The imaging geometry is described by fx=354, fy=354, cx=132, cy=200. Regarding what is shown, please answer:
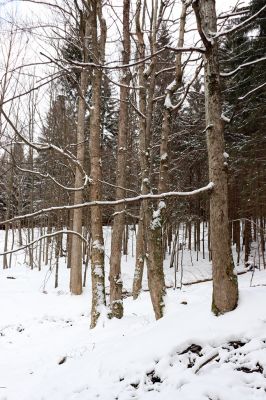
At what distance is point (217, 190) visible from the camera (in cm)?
398

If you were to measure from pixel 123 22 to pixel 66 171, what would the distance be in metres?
9.02

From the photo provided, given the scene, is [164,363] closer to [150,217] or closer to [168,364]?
[168,364]

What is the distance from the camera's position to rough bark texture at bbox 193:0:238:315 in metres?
3.93

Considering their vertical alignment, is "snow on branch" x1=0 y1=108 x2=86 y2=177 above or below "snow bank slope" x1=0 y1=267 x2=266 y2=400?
above

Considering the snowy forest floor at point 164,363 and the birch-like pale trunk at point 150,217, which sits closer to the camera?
the snowy forest floor at point 164,363

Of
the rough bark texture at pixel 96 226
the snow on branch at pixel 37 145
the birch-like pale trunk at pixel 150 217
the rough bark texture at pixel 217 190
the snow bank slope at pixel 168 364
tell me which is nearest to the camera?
the snow bank slope at pixel 168 364

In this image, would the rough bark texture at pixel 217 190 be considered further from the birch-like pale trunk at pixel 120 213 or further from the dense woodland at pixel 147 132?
the birch-like pale trunk at pixel 120 213

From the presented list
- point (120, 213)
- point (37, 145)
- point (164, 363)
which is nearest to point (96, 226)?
point (120, 213)

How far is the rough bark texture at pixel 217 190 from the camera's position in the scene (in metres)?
3.93

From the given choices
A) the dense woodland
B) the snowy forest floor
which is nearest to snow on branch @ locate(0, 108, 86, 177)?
the dense woodland

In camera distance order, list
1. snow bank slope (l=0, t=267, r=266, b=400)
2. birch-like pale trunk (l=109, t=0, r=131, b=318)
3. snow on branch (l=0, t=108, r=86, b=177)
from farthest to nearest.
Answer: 1. birch-like pale trunk (l=109, t=0, r=131, b=318)
2. snow on branch (l=0, t=108, r=86, b=177)
3. snow bank slope (l=0, t=267, r=266, b=400)

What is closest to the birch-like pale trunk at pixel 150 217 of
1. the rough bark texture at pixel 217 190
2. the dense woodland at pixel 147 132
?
the dense woodland at pixel 147 132

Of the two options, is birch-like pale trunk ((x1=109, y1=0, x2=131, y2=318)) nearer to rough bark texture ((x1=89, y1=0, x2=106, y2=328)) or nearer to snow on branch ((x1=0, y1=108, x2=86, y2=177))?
rough bark texture ((x1=89, y1=0, x2=106, y2=328))

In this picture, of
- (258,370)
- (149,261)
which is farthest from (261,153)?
(258,370)
